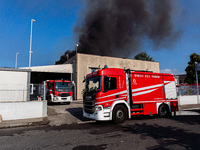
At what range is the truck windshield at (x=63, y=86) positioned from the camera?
14952 mm

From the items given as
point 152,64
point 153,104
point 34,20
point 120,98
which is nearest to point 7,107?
point 120,98

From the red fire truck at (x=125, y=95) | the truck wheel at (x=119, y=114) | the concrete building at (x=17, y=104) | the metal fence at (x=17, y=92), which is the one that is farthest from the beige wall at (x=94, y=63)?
the truck wheel at (x=119, y=114)

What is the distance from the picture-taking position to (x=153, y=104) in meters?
8.59

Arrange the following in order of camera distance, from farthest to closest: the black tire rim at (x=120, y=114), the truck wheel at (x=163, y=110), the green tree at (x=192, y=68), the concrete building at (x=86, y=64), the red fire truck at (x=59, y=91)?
the green tree at (x=192, y=68) < the concrete building at (x=86, y=64) < the red fire truck at (x=59, y=91) < the truck wheel at (x=163, y=110) < the black tire rim at (x=120, y=114)

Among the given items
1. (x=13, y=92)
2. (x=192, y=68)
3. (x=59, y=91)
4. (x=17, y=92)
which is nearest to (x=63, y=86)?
(x=59, y=91)

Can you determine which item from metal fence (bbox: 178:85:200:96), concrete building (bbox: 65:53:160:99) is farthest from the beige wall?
metal fence (bbox: 178:85:200:96)

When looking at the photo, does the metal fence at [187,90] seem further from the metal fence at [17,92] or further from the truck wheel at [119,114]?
the metal fence at [17,92]

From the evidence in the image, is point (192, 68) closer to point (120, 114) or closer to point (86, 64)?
point (86, 64)

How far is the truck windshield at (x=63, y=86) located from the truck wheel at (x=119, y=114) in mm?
9192

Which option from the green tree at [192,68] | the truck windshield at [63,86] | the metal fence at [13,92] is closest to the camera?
the metal fence at [13,92]

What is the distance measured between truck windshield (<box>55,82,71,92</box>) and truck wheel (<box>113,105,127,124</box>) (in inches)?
362

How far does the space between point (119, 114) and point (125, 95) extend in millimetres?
1040

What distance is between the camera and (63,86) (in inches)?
601

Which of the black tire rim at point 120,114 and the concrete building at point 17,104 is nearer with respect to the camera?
the black tire rim at point 120,114
